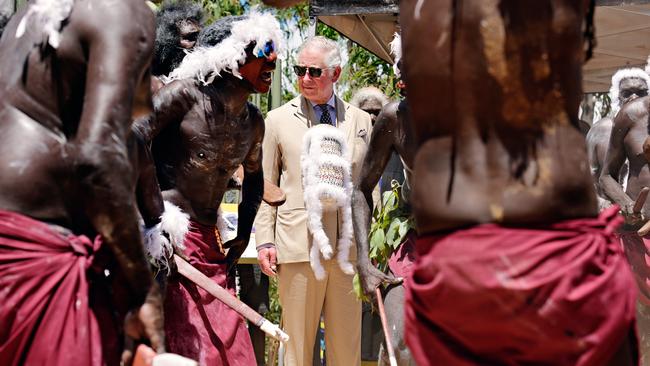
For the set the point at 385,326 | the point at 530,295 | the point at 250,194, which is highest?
the point at 530,295

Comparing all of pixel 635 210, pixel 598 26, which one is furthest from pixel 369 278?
pixel 598 26

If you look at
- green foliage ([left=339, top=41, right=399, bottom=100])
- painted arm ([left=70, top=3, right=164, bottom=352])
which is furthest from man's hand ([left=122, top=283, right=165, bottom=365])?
green foliage ([left=339, top=41, right=399, bottom=100])

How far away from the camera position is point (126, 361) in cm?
305

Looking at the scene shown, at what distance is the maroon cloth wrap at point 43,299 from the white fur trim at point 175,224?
169 cm

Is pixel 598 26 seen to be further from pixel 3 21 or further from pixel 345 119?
pixel 3 21

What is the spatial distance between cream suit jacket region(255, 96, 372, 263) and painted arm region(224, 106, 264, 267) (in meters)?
1.40

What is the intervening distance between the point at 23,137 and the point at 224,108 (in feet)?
7.80

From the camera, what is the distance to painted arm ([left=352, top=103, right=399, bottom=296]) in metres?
5.44

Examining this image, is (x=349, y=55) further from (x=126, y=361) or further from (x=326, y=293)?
(x=126, y=361)

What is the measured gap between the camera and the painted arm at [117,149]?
2.92 meters

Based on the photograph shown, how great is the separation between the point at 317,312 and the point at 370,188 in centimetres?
190

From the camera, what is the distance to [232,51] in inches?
214

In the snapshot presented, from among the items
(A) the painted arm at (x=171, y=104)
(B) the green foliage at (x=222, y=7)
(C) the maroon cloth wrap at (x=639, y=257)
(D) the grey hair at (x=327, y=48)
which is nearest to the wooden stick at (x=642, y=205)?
(C) the maroon cloth wrap at (x=639, y=257)

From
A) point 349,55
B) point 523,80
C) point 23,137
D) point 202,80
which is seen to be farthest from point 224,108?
point 349,55
